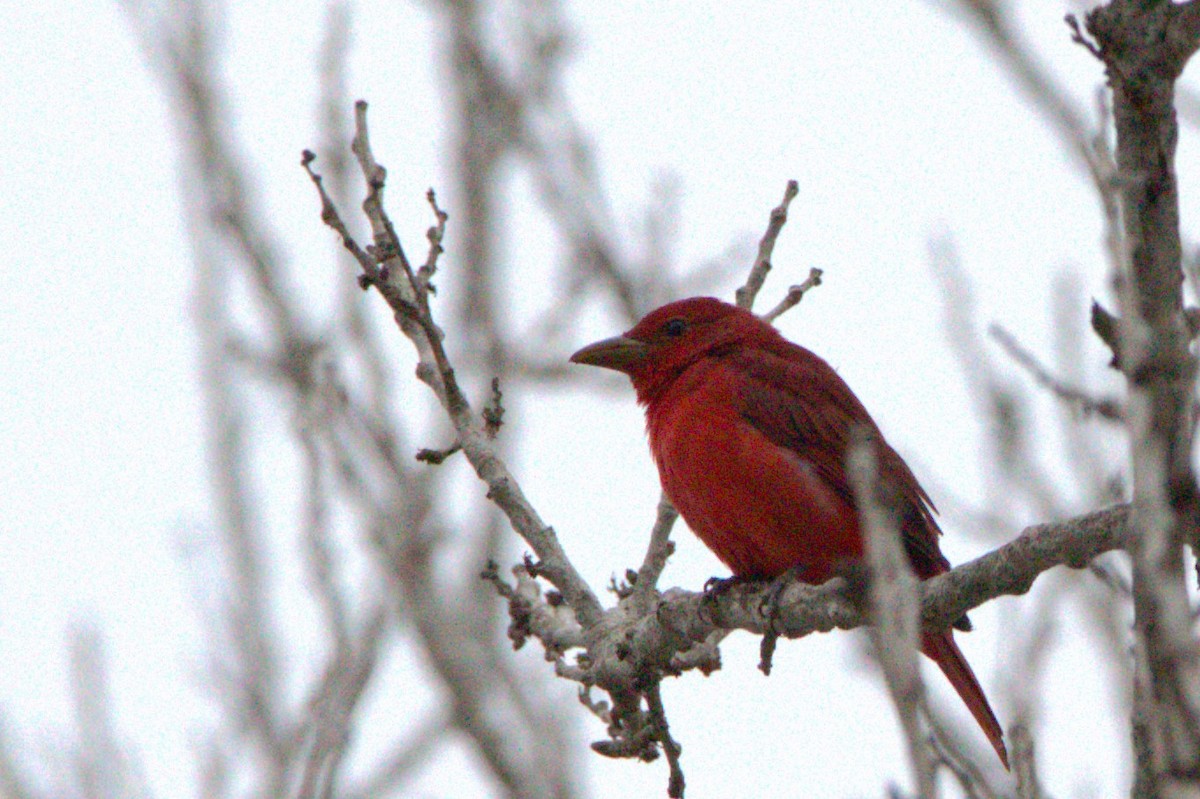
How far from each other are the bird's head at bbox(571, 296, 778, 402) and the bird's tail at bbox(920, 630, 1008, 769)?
1.66m

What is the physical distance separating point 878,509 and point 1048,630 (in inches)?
94.0

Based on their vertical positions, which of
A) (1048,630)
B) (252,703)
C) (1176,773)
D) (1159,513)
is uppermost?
(252,703)

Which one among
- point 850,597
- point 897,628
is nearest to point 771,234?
point 850,597

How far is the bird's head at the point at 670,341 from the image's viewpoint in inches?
258

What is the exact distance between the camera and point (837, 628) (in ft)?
14.5

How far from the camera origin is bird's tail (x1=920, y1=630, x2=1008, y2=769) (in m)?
5.46

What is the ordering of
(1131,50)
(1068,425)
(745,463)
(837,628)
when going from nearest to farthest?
1. (1131,50)
2. (837,628)
3. (745,463)
4. (1068,425)

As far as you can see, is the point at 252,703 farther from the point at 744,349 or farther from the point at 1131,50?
the point at 1131,50

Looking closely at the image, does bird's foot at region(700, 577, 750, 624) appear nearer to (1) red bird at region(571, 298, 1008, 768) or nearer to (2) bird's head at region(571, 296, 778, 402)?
(1) red bird at region(571, 298, 1008, 768)

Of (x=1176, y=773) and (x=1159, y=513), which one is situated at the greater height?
(x=1159, y=513)

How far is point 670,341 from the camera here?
266 inches

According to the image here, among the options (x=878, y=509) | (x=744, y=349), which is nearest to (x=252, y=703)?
(x=744, y=349)

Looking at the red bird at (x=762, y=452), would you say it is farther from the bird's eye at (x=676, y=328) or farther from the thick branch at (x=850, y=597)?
the thick branch at (x=850, y=597)

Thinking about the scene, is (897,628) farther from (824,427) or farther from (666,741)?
(824,427)
